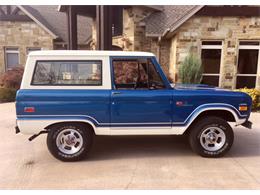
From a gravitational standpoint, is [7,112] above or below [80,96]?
below

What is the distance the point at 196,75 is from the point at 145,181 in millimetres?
7473

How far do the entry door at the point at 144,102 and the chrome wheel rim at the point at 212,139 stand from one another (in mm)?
747

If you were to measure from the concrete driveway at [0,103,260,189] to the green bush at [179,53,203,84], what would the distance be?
5.00 meters

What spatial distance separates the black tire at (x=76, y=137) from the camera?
13.6 feet

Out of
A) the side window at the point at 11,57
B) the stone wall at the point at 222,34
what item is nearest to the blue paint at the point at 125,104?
the stone wall at the point at 222,34

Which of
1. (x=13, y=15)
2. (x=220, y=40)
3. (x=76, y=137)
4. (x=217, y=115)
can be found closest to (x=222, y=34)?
(x=220, y=40)

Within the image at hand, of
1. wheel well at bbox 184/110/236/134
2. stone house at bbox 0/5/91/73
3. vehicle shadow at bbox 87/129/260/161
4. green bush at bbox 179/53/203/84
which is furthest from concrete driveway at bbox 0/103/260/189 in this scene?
stone house at bbox 0/5/91/73

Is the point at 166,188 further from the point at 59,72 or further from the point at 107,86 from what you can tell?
the point at 59,72

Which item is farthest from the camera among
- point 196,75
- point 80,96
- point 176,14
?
point 176,14

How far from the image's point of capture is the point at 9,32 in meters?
15.8

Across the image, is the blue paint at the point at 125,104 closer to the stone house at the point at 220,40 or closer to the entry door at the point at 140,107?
the entry door at the point at 140,107

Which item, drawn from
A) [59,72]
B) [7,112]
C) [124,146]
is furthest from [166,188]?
[7,112]

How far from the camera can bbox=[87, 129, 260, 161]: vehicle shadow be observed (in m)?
4.61

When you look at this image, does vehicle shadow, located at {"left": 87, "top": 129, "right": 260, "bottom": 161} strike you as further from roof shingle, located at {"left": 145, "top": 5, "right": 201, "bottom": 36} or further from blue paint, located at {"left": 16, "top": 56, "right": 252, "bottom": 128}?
roof shingle, located at {"left": 145, "top": 5, "right": 201, "bottom": 36}
